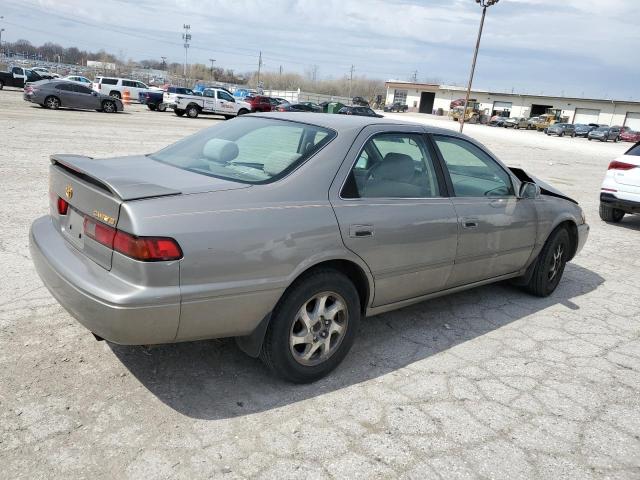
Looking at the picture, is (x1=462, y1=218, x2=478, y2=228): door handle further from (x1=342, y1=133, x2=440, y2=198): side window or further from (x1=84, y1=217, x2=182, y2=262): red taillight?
(x1=84, y1=217, x2=182, y2=262): red taillight

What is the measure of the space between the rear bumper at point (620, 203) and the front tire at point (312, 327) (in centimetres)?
700

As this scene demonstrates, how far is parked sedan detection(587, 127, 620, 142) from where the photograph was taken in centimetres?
5212

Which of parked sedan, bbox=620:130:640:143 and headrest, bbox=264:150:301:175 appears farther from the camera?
parked sedan, bbox=620:130:640:143

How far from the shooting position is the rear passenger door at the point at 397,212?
3.28m

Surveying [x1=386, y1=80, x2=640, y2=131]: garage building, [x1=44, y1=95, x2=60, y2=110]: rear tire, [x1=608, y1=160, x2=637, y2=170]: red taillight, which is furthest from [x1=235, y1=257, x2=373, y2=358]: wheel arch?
[x1=386, y1=80, x2=640, y2=131]: garage building

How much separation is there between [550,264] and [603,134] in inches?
2149

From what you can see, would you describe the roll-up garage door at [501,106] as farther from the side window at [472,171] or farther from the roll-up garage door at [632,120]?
the side window at [472,171]

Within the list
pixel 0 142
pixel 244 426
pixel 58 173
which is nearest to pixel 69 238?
pixel 58 173

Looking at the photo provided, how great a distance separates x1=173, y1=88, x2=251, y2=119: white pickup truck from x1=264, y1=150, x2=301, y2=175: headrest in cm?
2956

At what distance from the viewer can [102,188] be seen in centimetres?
281

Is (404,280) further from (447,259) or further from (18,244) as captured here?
(18,244)

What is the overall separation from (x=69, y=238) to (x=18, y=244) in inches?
102

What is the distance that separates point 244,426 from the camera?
9.19ft

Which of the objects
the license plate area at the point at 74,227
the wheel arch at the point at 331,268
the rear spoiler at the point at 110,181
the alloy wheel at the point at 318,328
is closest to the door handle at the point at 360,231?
the wheel arch at the point at 331,268
